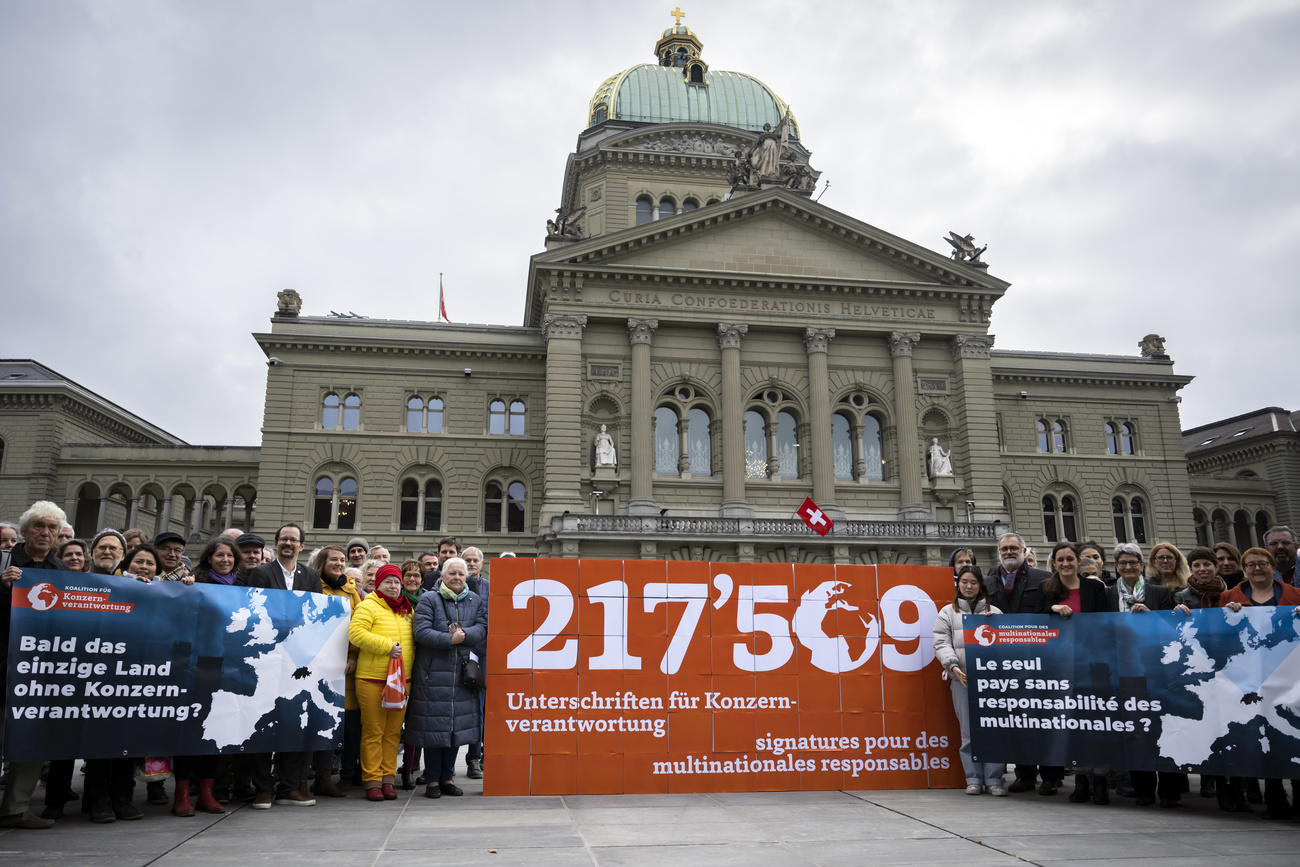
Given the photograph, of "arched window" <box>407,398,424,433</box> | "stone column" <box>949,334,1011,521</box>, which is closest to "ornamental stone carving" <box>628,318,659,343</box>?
"arched window" <box>407,398,424,433</box>

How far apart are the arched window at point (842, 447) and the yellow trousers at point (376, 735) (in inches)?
1187

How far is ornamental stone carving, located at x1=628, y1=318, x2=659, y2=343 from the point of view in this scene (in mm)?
37844

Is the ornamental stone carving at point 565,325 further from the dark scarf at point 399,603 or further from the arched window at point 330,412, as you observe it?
the dark scarf at point 399,603

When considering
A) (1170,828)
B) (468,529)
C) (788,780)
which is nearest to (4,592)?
(788,780)

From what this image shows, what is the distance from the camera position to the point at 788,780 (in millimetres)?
10023

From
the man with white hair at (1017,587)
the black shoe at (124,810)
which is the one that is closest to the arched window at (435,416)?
the man with white hair at (1017,587)

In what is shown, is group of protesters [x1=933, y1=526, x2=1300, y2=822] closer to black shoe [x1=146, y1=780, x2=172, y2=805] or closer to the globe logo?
black shoe [x1=146, y1=780, x2=172, y2=805]

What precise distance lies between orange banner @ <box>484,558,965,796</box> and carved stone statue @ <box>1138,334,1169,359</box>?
43.5 meters

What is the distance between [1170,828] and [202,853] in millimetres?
7504

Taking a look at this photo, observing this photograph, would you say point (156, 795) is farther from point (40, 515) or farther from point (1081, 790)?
point (1081, 790)

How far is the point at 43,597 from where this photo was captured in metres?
8.20

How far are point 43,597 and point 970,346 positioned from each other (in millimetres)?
36984

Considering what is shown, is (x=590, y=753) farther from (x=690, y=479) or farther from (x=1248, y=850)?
(x=690, y=479)

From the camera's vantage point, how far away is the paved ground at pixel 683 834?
679 cm
